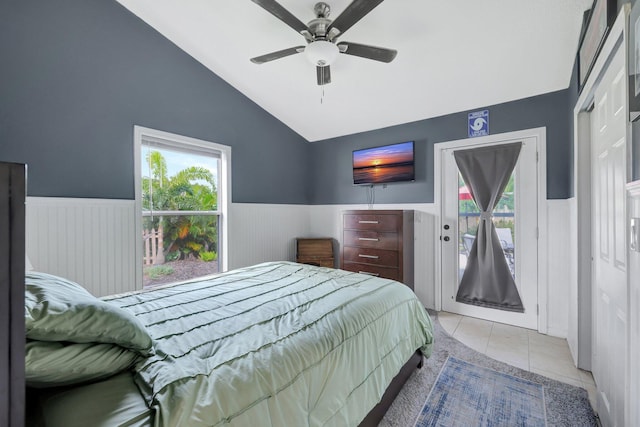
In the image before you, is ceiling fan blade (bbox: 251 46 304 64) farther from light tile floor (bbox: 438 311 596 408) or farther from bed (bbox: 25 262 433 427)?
light tile floor (bbox: 438 311 596 408)

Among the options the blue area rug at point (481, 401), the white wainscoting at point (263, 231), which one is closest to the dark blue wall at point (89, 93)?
the white wainscoting at point (263, 231)

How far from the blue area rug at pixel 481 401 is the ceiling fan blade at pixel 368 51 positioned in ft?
7.76

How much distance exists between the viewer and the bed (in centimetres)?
73

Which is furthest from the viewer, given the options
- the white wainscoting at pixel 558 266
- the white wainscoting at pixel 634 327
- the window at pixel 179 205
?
the window at pixel 179 205

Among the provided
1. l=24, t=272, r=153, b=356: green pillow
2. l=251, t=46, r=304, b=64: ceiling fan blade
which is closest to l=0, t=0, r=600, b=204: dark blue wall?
l=251, t=46, r=304, b=64: ceiling fan blade

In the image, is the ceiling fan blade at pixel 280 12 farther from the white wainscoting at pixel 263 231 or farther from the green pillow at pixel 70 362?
the white wainscoting at pixel 263 231

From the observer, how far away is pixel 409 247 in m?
3.32

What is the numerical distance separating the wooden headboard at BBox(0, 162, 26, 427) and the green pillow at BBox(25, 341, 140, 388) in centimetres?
25

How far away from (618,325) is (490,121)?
2.36 m

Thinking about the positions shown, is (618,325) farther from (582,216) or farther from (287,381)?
(287,381)

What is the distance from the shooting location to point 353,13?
1756mm

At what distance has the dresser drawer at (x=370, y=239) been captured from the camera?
320 centimetres

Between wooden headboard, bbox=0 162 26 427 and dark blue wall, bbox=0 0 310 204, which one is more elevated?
dark blue wall, bbox=0 0 310 204

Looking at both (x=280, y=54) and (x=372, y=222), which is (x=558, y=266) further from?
(x=280, y=54)
